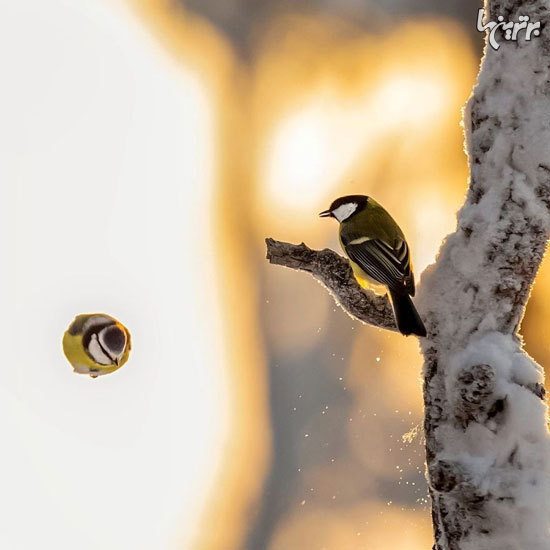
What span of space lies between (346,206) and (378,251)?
2.13 ft

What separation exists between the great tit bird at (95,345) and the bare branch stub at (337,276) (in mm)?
2914

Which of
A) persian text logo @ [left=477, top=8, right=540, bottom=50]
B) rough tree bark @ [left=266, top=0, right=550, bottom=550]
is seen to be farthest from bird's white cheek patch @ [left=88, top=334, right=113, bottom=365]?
persian text logo @ [left=477, top=8, right=540, bottom=50]

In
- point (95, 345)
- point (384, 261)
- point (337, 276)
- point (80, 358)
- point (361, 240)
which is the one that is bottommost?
point (80, 358)

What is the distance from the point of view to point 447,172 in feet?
21.8

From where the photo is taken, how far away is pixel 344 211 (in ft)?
14.0

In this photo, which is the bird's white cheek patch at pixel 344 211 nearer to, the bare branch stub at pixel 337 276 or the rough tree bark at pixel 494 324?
the bare branch stub at pixel 337 276

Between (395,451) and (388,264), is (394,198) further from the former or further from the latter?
(388,264)

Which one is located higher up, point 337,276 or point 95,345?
point 337,276

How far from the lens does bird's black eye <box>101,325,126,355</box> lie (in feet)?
19.2

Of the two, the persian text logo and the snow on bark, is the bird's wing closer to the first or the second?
the snow on bark

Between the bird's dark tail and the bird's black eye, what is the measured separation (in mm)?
3268

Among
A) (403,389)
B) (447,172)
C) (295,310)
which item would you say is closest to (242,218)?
(295,310)

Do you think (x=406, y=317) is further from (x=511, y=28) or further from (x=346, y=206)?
(x=346, y=206)

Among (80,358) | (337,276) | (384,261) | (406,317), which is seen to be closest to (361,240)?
(384,261)
